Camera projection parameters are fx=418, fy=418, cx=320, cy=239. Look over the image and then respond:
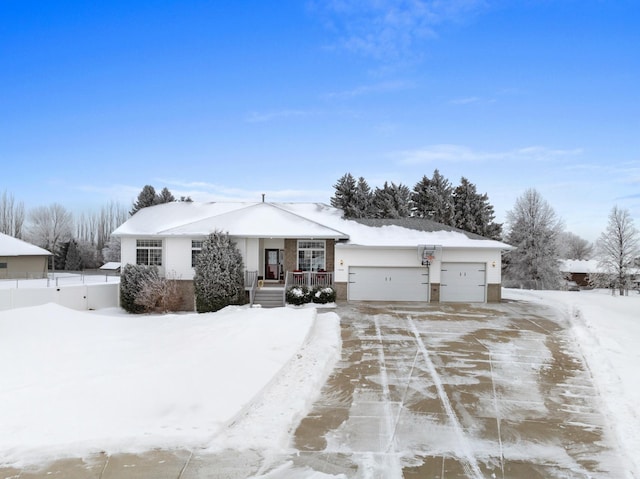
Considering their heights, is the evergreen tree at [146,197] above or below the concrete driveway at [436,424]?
above

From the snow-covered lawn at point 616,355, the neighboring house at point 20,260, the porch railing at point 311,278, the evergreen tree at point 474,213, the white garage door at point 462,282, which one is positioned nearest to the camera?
the snow-covered lawn at point 616,355

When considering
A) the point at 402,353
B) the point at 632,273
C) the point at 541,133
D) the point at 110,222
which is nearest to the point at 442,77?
the point at 541,133

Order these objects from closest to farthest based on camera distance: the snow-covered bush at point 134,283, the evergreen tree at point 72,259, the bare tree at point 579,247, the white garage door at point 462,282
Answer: the snow-covered bush at point 134,283 → the white garage door at point 462,282 → the evergreen tree at point 72,259 → the bare tree at point 579,247

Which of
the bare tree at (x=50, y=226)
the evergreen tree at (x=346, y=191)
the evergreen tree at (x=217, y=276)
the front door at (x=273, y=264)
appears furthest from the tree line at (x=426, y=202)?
the bare tree at (x=50, y=226)

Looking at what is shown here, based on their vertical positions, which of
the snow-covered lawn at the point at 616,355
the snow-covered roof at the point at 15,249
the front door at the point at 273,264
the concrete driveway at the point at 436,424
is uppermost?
the snow-covered roof at the point at 15,249

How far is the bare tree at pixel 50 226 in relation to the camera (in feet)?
187

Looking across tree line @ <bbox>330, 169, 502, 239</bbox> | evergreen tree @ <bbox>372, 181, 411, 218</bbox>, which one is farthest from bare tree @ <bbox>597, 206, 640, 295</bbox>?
evergreen tree @ <bbox>372, 181, 411, 218</bbox>

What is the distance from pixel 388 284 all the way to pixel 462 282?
3.89 meters

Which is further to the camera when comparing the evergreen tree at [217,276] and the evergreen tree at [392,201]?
the evergreen tree at [392,201]

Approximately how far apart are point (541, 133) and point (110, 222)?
232 feet

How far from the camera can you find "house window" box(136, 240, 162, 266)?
22.5 m

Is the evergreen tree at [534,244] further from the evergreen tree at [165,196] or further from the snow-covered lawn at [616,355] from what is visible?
the evergreen tree at [165,196]

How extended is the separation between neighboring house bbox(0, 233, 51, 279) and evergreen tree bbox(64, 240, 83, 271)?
18.4 metres

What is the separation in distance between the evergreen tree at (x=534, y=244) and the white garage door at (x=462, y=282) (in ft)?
60.8
